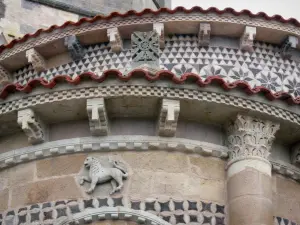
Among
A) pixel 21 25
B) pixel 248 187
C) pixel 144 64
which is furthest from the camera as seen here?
pixel 21 25

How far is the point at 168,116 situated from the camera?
9797 millimetres

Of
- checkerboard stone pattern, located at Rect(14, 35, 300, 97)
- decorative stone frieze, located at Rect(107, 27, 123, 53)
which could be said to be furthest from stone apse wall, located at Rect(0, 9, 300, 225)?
decorative stone frieze, located at Rect(107, 27, 123, 53)

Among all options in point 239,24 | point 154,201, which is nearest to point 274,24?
point 239,24

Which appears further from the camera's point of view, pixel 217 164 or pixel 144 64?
pixel 144 64

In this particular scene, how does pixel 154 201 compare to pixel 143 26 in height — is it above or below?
below

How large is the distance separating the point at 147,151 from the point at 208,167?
774 mm

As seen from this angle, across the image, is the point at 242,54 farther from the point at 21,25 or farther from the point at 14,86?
the point at 21,25

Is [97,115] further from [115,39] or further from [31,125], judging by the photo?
[115,39]

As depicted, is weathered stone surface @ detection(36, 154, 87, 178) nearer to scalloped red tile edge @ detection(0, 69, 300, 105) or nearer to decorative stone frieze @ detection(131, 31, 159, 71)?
scalloped red tile edge @ detection(0, 69, 300, 105)

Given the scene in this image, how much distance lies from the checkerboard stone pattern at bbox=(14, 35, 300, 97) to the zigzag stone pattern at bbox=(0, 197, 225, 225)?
220cm

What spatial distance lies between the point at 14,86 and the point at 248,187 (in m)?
3.12

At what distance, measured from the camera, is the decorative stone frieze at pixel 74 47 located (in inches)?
452

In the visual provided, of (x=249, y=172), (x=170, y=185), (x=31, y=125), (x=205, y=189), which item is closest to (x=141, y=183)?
(x=170, y=185)

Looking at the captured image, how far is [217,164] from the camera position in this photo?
1003 cm
